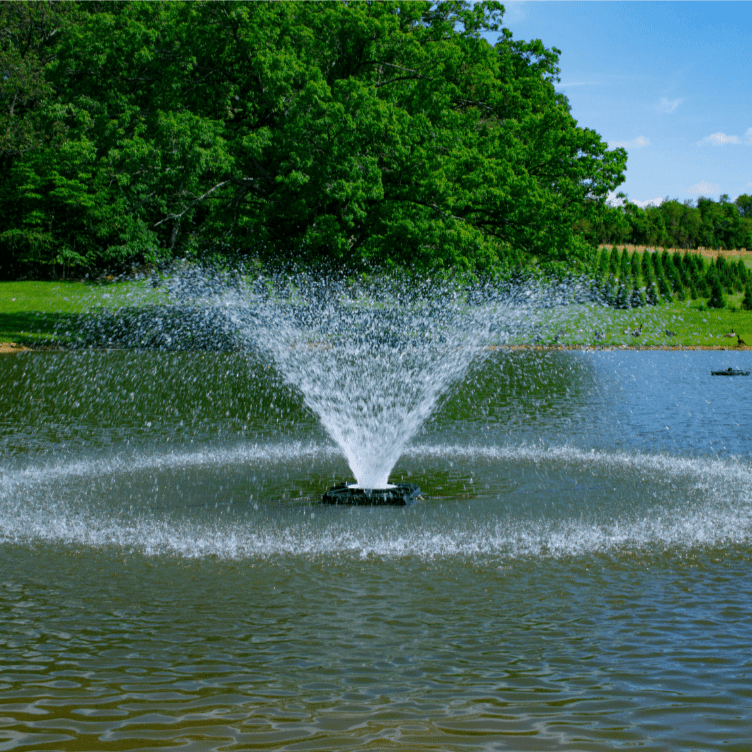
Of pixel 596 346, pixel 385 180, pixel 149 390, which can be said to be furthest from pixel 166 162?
pixel 596 346

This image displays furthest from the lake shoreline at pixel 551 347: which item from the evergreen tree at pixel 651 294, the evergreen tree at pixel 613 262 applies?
the evergreen tree at pixel 613 262

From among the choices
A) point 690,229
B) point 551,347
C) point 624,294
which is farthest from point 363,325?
point 690,229

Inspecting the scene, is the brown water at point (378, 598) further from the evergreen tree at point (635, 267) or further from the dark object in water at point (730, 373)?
the evergreen tree at point (635, 267)

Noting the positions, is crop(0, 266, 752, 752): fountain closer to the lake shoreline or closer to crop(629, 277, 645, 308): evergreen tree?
the lake shoreline

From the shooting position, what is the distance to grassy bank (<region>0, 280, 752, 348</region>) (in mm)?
41406

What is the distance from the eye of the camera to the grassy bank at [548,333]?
4141 centimetres

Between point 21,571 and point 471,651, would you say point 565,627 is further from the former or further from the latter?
point 21,571

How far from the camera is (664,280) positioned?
62.4 metres

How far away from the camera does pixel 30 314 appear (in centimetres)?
4391

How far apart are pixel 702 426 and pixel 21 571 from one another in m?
14.2

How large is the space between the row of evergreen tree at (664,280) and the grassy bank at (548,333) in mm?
1536

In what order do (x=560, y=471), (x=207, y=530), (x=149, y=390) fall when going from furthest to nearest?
(x=149, y=390), (x=560, y=471), (x=207, y=530)

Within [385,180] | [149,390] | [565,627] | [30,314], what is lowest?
[565,627]

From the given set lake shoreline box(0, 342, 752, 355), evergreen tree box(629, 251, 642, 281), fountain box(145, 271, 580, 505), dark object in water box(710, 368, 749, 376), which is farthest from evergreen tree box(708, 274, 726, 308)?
dark object in water box(710, 368, 749, 376)
